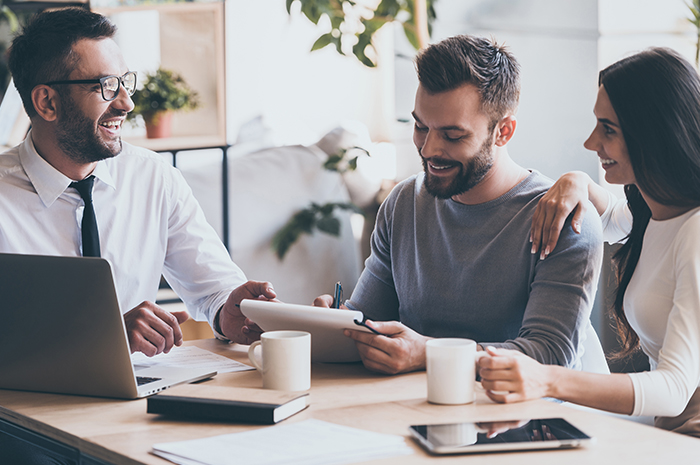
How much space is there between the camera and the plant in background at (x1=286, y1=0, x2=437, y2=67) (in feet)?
9.43

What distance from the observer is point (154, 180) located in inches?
72.0

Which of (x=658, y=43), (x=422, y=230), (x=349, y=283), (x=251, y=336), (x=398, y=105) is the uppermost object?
(x=658, y=43)

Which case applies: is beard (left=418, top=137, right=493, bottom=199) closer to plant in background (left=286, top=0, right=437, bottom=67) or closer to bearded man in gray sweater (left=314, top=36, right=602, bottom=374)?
bearded man in gray sweater (left=314, top=36, right=602, bottom=374)

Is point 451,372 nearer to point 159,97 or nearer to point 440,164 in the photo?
point 440,164

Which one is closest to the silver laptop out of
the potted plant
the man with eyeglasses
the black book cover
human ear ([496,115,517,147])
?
the black book cover

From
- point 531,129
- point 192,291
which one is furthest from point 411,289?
point 531,129

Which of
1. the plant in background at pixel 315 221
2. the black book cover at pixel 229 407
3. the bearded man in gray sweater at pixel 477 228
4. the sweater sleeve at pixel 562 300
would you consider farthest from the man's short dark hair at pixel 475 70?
the plant in background at pixel 315 221

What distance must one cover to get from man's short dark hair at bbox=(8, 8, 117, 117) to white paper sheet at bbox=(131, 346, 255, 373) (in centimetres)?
76

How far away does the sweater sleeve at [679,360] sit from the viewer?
109 cm

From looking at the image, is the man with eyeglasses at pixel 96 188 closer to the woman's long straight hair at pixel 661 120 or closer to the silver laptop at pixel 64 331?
the silver laptop at pixel 64 331

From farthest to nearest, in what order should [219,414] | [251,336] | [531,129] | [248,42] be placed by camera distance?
[248,42] → [531,129] → [251,336] → [219,414]

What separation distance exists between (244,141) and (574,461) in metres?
2.99

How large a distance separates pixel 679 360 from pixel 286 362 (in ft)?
2.07

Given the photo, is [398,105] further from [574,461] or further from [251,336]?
[574,461]
